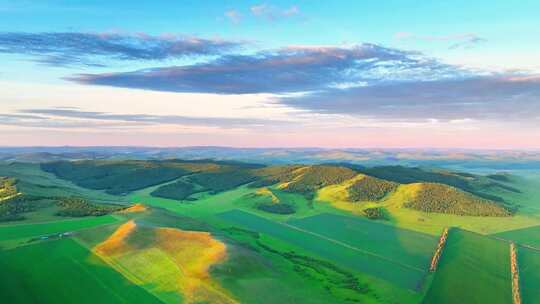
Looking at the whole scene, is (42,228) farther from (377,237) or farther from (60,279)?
(377,237)

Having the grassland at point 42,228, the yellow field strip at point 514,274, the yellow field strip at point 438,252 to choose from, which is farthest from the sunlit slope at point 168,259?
the yellow field strip at point 514,274

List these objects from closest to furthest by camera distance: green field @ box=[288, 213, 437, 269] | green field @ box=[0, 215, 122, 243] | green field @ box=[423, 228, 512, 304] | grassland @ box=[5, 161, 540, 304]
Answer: grassland @ box=[5, 161, 540, 304] < green field @ box=[423, 228, 512, 304] < green field @ box=[0, 215, 122, 243] < green field @ box=[288, 213, 437, 269]

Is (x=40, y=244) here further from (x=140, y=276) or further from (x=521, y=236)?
(x=521, y=236)

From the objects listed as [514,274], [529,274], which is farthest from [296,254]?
[529,274]

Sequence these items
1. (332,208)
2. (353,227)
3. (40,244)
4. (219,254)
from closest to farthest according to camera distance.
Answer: (219,254) < (40,244) < (353,227) < (332,208)

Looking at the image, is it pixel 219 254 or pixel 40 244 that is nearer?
pixel 219 254

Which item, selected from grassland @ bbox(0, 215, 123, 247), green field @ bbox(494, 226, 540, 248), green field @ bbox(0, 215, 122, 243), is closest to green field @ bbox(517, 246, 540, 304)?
green field @ bbox(494, 226, 540, 248)

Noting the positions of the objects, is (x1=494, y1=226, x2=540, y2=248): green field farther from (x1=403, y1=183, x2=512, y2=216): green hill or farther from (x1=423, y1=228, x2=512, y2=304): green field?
(x1=403, y1=183, x2=512, y2=216): green hill

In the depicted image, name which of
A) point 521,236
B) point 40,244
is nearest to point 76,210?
point 40,244
